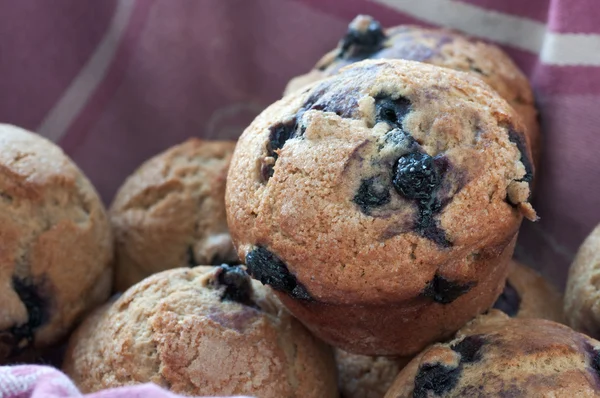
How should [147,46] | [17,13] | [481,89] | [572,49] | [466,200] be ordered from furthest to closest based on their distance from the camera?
1. [147,46]
2. [17,13]
3. [572,49]
4. [481,89]
5. [466,200]

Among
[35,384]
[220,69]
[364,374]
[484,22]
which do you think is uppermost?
[484,22]

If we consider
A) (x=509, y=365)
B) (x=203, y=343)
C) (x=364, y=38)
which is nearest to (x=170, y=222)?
(x=203, y=343)

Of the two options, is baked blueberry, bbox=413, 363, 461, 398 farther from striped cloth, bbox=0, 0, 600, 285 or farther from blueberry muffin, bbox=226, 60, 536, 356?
striped cloth, bbox=0, 0, 600, 285

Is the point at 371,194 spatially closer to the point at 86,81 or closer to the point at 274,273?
the point at 274,273

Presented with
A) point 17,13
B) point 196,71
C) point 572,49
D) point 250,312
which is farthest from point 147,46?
point 572,49

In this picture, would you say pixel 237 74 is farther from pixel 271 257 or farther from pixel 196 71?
pixel 271 257

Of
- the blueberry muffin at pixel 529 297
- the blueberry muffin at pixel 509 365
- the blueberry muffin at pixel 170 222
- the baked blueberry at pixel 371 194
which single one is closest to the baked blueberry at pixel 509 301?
the blueberry muffin at pixel 529 297

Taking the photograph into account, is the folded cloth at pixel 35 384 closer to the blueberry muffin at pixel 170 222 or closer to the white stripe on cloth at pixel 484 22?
the blueberry muffin at pixel 170 222
